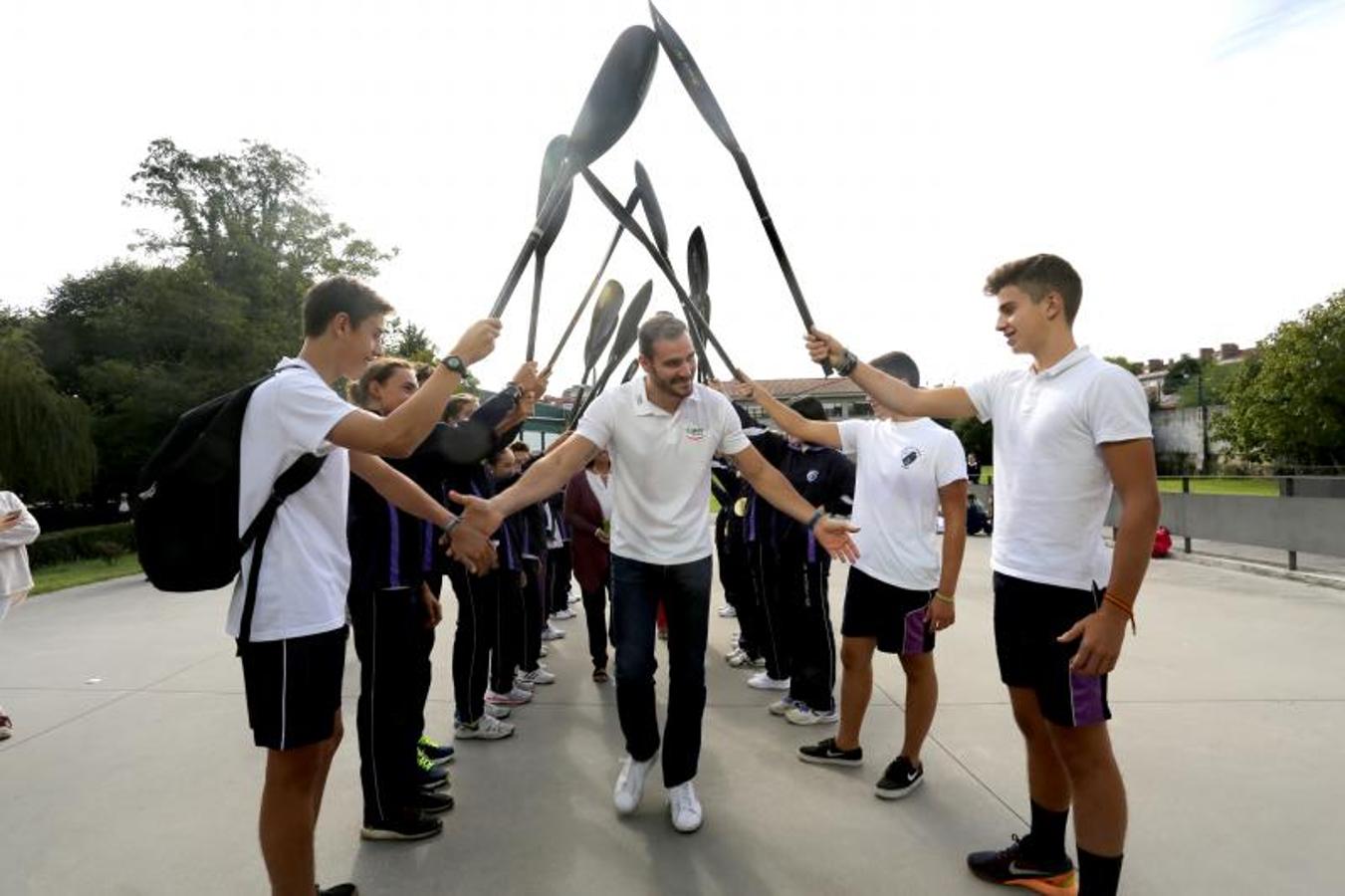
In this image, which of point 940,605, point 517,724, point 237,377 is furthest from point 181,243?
point 940,605

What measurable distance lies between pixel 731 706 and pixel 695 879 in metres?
2.10

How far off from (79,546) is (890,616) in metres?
20.7

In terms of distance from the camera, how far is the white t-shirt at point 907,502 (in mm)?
3365

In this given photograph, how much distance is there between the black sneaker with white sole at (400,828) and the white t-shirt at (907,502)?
6.83 feet

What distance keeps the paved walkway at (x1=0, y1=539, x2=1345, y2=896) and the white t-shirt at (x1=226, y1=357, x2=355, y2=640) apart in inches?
47.1

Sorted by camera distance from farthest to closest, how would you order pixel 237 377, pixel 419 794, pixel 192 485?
pixel 237 377 < pixel 419 794 < pixel 192 485

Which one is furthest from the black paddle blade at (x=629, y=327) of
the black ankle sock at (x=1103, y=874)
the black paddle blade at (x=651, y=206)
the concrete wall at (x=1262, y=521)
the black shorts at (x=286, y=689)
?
the concrete wall at (x=1262, y=521)

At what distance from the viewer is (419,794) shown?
10.4ft

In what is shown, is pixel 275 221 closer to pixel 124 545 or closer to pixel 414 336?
pixel 414 336

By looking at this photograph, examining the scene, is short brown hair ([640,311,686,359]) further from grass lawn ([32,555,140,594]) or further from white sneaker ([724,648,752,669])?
grass lawn ([32,555,140,594])

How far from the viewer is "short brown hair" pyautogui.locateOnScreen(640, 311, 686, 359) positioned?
306 cm

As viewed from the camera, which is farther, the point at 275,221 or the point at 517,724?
the point at 275,221

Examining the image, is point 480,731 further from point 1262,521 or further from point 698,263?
point 1262,521

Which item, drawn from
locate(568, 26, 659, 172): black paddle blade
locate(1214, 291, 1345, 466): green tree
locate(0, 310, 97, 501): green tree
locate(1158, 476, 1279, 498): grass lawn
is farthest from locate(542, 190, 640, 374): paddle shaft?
locate(1214, 291, 1345, 466): green tree
